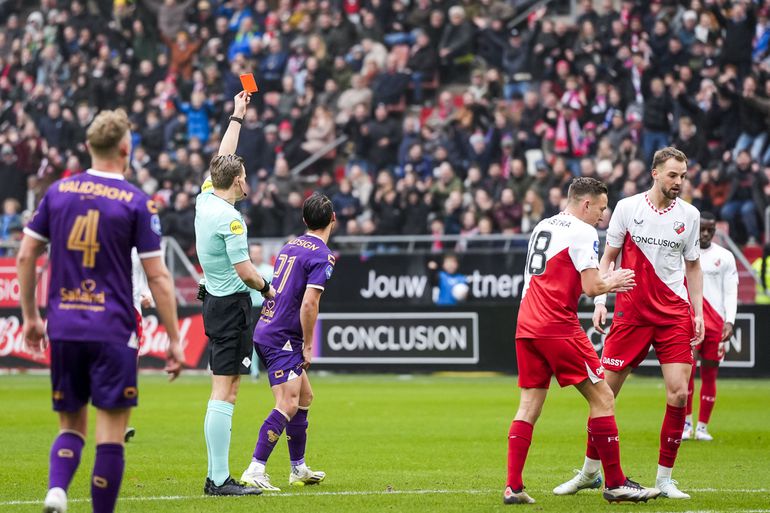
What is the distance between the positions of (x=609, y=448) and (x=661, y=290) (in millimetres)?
1456

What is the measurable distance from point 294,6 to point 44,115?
6.95 m

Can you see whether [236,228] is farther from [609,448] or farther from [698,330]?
[698,330]

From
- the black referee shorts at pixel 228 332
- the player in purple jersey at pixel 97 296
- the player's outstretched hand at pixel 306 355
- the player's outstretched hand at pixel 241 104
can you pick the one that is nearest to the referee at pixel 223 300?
the black referee shorts at pixel 228 332

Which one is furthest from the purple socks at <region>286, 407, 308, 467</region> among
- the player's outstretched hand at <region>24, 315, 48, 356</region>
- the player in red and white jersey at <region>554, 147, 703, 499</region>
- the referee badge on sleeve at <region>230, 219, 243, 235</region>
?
the player's outstretched hand at <region>24, 315, 48, 356</region>

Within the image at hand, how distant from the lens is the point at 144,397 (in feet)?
63.5

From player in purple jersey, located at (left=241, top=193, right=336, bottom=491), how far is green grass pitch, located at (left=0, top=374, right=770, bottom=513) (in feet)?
1.55

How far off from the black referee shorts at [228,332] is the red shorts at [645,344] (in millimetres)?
2782

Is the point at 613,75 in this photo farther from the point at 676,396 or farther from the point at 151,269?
the point at 151,269

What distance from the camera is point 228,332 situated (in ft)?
30.5

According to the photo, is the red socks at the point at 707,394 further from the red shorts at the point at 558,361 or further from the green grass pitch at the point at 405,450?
the red shorts at the point at 558,361

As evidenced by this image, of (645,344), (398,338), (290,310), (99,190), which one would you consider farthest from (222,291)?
(398,338)

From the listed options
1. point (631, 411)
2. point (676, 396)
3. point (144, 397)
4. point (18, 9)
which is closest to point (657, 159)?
point (676, 396)

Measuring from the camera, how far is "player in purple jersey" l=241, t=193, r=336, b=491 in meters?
9.34

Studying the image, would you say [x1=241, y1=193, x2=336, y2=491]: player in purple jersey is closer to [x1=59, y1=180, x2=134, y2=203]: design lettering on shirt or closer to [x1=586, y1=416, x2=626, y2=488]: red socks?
[x1=586, y1=416, x2=626, y2=488]: red socks
